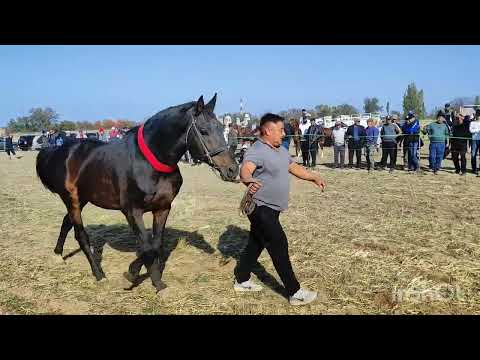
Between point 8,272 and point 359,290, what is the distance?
4322 millimetres

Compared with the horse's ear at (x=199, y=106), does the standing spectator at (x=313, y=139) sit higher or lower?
lower

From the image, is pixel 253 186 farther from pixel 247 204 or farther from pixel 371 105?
pixel 371 105

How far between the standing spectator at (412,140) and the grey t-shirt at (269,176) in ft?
36.2

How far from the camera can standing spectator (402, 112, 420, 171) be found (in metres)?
13.7

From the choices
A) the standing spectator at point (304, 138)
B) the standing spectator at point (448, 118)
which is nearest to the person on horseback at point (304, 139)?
the standing spectator at point (304, 138)

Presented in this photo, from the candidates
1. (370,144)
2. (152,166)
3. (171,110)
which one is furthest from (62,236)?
(370,144)

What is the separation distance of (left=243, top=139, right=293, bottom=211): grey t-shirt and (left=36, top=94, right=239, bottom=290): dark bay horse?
26 centimetres

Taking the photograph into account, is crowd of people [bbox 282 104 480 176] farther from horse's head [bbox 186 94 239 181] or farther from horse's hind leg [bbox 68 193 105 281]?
horse's hind leg [bbox 68 193 105 281]

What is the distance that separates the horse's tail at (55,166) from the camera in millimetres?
5312

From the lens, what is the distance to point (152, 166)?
4328 mm

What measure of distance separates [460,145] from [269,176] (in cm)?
1123

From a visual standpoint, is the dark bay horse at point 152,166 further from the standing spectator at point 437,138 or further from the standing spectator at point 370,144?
the standing spectator at point 370,144
